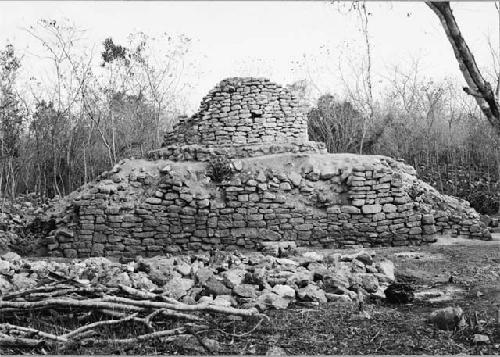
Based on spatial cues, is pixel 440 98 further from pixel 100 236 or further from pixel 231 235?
pixel 100 236

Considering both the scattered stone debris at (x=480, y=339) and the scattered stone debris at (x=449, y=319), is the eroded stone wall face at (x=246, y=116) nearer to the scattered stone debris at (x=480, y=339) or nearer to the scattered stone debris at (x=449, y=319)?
the scattered stone debris at (x=449, y=319)

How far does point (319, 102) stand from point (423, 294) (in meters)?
18.3

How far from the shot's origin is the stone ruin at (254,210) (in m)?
10.8

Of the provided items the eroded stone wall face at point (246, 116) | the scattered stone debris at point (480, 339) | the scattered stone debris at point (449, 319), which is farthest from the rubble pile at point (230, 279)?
the eroded stone wall face at point (246, 116)

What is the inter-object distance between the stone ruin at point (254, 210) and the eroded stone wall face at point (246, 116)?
1007 mm

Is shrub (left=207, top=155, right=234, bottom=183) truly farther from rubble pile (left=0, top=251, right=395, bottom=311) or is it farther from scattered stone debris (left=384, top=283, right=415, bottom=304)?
scattered stone debris (left=384, top=283, right=415, bottom=304)

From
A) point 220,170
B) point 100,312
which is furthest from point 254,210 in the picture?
point 100,312

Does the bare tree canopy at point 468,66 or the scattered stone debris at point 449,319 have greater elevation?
the bare tree canopy at point 468,66

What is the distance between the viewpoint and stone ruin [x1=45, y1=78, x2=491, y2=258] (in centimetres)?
1075

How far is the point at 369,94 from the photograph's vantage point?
22844mm

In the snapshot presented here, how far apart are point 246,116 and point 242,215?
9.23 feet

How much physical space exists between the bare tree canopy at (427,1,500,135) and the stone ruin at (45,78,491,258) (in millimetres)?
6277

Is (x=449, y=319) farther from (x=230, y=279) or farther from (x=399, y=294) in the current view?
(x=230, y=279)

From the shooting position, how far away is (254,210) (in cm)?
1082
